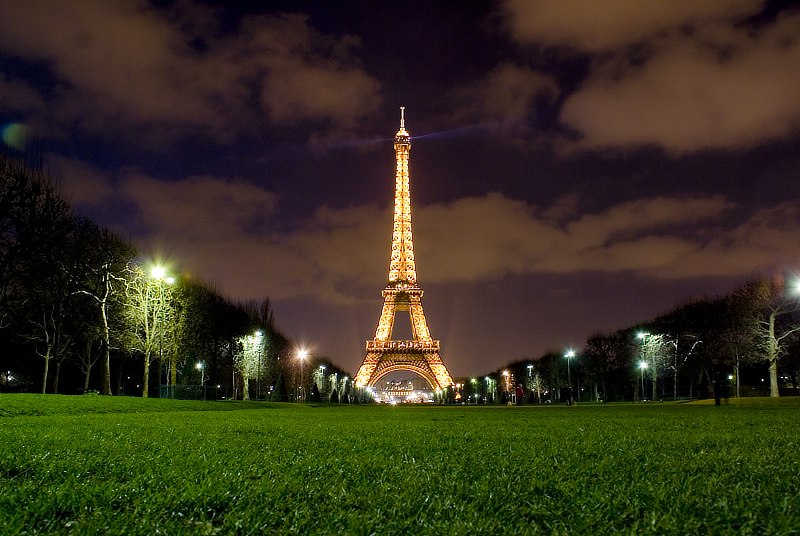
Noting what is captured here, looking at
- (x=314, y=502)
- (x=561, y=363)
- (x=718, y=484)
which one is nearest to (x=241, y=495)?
(x=314, y=502)

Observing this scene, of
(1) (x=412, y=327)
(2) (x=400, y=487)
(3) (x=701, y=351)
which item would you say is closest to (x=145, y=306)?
(2) (x=400, y=487)

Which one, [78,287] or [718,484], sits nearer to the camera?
[718,484]

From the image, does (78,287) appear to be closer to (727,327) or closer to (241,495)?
(241,495)

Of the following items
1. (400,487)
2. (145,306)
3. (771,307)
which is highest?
(771,307)

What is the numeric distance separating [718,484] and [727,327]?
200ft

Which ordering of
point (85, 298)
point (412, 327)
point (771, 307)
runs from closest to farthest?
point (85, 298)
point (771, 307)
point (412, 327)

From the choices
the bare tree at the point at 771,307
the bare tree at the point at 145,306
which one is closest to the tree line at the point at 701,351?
the bare tree at the point at 771,307

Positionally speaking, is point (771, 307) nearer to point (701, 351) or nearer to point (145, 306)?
point (701, 351)

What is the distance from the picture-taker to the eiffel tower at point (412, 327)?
94250mm

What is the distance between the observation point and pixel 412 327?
98938 mm

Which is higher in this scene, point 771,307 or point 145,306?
point 771,307

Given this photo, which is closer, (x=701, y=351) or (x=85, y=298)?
(x=85, y=298)

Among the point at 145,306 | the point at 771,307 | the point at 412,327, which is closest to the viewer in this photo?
the point at 145,306

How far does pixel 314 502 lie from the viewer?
4.44m
